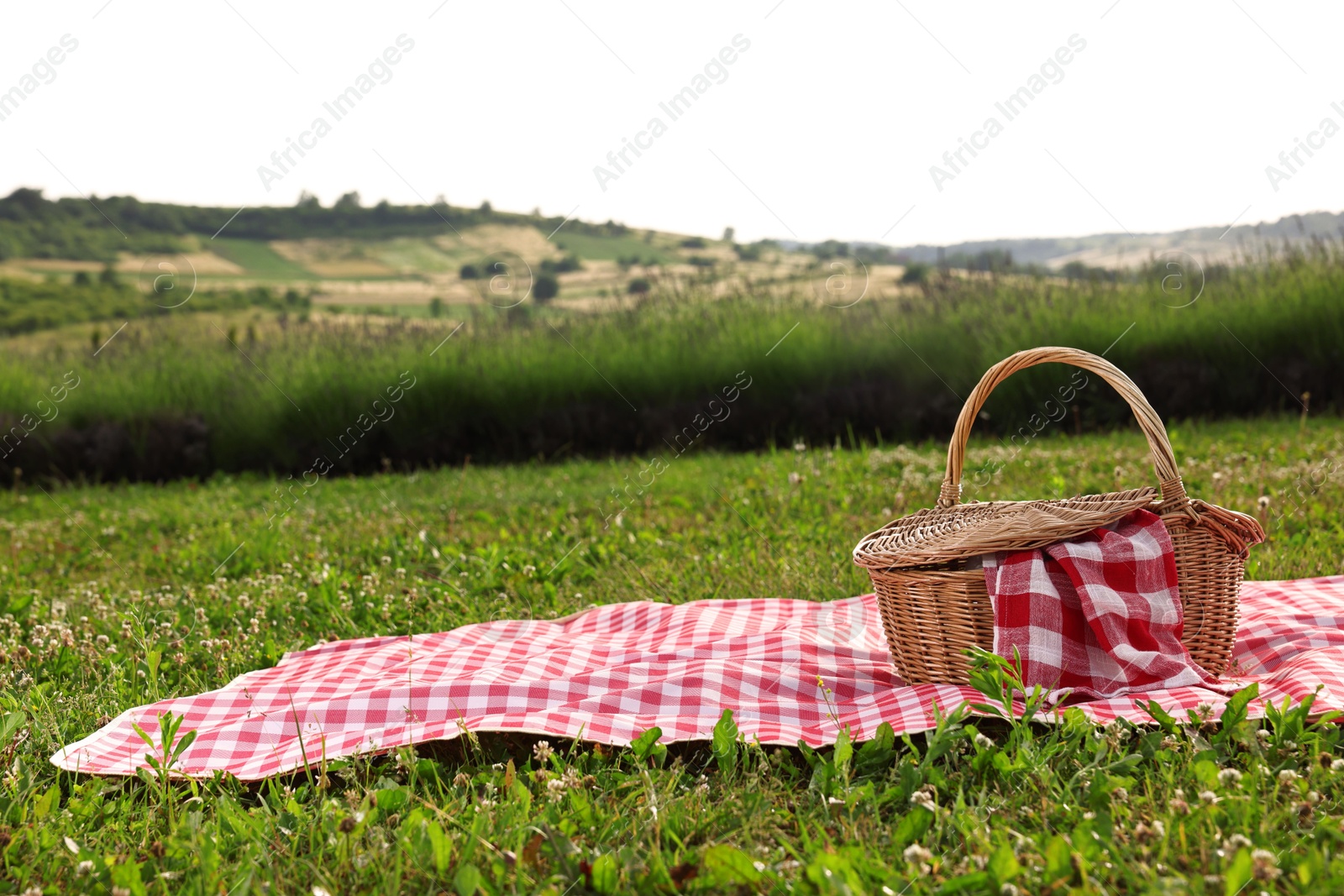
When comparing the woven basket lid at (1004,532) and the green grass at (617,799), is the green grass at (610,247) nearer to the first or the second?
the green grass at (617,799)

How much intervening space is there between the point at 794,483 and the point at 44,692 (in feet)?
13.1

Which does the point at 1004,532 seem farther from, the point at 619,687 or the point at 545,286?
the point at 545,286

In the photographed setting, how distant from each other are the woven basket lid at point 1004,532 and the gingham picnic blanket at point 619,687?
0.37 meters

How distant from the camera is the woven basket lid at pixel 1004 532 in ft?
8.60

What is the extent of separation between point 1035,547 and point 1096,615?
23 cm

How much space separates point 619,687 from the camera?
2891 mm

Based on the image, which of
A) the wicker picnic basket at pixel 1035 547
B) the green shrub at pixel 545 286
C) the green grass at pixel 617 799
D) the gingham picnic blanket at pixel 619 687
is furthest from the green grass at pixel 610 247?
the wicker picnic basket at pixel 1035 547

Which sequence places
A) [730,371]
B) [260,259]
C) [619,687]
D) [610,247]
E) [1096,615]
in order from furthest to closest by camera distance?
[260,259] < [610,247] < [730,371] < [619,687] < [1096,615]

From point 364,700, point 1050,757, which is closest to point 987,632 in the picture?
point 1050,757

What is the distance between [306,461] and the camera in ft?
32.9

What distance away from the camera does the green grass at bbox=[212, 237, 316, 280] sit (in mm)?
23188

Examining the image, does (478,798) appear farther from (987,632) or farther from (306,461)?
(306,461)

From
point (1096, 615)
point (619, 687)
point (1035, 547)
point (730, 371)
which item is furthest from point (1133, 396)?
point (730, 371)

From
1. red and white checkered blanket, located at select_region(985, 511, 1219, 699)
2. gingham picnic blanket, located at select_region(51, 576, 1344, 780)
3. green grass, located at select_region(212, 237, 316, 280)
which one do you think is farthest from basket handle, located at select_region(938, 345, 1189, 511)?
green grass, located at select_region(212, 237, 316, 280)
